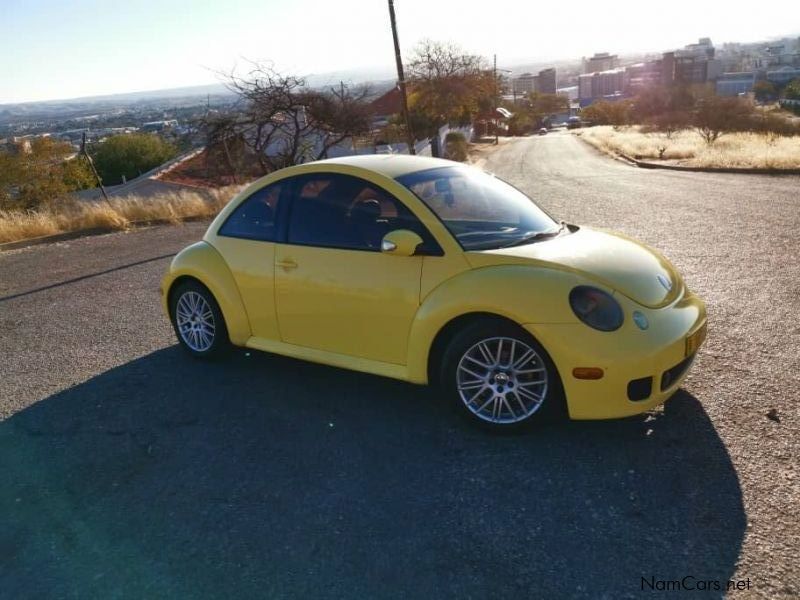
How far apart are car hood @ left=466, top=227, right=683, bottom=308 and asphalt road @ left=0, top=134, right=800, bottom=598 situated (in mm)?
758

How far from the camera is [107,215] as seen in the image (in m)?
13.5

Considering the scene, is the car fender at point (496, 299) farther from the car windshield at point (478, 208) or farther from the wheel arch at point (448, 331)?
the car windshield at point (478, 208)

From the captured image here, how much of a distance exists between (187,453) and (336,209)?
185cm

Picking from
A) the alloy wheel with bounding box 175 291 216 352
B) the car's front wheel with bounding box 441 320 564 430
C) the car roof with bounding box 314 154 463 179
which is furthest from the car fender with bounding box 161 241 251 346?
the car's front wheel with bounding box 441 320 564 430

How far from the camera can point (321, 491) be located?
3100mm

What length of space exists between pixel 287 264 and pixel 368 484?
5.77 feet

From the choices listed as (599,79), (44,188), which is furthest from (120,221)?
(599,79)

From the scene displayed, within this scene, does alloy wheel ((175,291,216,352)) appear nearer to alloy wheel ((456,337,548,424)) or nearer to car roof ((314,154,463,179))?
car roof ((314,154,463,179))

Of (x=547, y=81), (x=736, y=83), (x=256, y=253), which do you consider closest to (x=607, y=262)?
(x=256, y=253)

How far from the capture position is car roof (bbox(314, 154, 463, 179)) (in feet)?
13.5

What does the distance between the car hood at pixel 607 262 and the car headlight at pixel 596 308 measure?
0.35 ft

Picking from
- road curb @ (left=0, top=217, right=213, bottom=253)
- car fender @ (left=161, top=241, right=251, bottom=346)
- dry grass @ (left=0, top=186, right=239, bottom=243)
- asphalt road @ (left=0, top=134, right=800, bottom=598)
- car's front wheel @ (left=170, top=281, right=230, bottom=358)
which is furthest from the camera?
dry grass @ (left=0, top=186, right=239, bottom=243)

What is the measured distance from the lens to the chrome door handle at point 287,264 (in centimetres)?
418

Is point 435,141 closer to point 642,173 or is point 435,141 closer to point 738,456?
point 642,173
